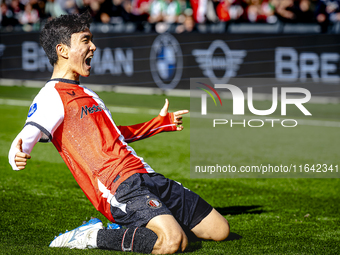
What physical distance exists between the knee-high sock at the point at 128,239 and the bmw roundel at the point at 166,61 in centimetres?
1010

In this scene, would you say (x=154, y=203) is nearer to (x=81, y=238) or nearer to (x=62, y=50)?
(x=81, y=238)

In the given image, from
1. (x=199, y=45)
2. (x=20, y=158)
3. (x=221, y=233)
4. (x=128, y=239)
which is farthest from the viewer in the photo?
(x=199, y=45)

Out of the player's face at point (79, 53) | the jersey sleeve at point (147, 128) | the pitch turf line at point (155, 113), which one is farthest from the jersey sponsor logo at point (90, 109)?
the pitch turf line at point (155, 113)

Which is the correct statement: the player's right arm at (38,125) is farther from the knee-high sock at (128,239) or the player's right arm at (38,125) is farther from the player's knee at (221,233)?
the player's knee at (221,233)

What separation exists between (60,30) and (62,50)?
0.51ft

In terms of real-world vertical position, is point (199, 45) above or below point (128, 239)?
above

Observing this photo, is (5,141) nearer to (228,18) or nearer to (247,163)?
(247,163)

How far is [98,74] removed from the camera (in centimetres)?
1422

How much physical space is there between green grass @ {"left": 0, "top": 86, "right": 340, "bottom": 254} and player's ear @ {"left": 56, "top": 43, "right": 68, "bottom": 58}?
1.47 metres

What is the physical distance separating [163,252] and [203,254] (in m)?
0.36

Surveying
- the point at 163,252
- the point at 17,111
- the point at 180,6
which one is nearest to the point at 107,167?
the point at 163,252

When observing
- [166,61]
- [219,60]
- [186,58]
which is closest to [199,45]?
[186,58]

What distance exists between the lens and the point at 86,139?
3604 mm

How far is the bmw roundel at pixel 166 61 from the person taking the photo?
44.1 ft
